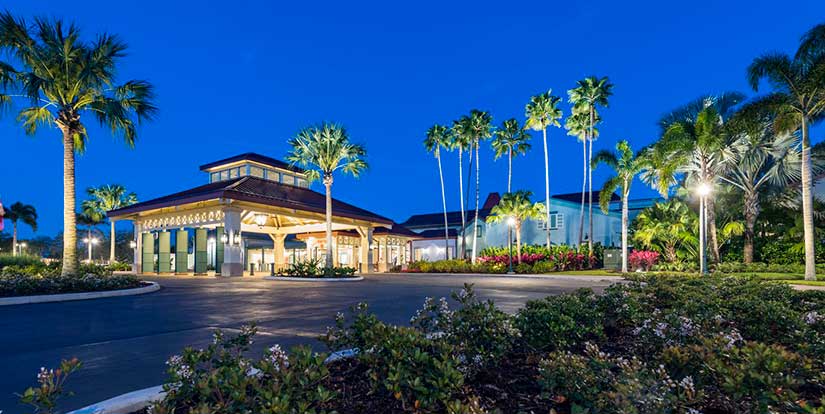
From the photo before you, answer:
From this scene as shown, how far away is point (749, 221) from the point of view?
29156mm

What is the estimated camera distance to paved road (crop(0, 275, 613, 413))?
5238mm

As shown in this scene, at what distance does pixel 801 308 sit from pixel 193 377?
887cm

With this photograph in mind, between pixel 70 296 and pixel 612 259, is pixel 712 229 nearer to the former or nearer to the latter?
pixel 612 259

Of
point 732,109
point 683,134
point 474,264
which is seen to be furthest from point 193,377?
point 732,109

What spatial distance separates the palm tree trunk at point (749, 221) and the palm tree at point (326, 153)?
1030 inches

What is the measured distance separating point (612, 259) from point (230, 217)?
97.3 ft

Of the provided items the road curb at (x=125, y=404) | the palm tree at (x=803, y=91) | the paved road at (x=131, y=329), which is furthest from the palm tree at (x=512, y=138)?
the road curb at (x=125, y=404)

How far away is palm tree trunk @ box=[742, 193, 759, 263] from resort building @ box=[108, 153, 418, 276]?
2582cm

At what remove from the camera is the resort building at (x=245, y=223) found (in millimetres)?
28719

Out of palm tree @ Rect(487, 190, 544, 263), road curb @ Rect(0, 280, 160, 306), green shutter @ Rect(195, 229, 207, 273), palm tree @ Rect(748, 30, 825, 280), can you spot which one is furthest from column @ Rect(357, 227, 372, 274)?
palm tree @ Rect(748, 30, 825, 280)

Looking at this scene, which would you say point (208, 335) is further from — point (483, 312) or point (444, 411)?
point (444, 411)

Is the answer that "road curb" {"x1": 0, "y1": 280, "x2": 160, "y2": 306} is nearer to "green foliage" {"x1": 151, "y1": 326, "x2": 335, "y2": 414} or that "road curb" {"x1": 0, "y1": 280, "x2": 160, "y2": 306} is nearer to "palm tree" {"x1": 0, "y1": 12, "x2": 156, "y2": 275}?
"palm tree" {"x1": 0, "y1": 12, "x2": 156, "y2": 275}

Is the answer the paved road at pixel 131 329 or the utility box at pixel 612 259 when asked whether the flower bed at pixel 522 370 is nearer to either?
the paved road at pixel 131 329

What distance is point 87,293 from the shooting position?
15.6m
